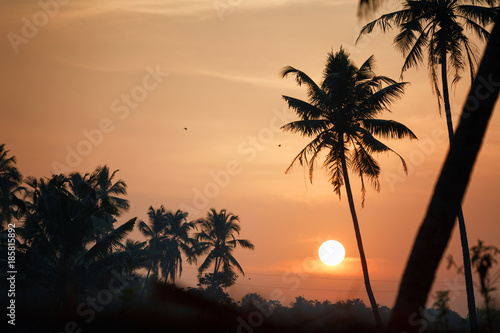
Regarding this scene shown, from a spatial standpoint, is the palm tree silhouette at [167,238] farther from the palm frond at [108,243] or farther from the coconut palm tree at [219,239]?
the palm frond at [108,243]

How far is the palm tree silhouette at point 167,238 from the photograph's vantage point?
66062mm

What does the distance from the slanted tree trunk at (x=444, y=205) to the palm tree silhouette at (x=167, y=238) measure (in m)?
61.2

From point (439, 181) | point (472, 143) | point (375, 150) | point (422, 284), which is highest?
point (375, 150)

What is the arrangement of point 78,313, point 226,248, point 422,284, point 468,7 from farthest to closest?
point 226,248 → point 468,7 → point 78,313 → point 422,284

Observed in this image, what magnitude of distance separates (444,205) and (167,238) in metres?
65.6

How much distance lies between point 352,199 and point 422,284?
2252 centimetres

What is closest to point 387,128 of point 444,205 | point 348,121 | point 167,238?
point 348,121

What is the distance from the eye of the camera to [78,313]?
22.1m

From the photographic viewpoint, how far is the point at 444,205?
525 cm

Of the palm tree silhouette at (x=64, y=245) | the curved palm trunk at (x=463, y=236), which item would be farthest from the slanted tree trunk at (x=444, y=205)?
the palm tree silhouette at (x=64, y=245)

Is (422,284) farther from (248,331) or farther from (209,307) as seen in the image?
(209,307)

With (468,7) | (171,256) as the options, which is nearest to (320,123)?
(468,7)

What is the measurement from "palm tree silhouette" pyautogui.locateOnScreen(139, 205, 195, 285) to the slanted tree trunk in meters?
61.2

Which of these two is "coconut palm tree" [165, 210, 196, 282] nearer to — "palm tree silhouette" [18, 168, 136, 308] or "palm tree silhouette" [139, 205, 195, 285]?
"palm tree silhouette" [139, 205, 195, 285]
